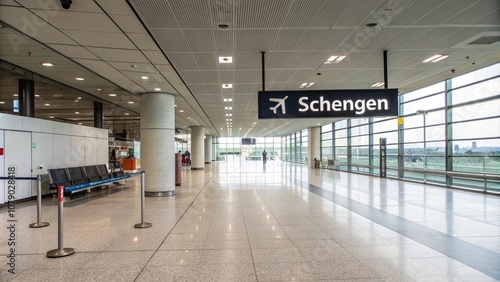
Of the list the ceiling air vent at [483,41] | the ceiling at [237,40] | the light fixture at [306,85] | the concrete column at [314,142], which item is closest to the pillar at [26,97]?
the ceiling at [237,40]

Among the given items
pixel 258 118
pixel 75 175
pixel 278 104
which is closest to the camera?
pixel 258 118

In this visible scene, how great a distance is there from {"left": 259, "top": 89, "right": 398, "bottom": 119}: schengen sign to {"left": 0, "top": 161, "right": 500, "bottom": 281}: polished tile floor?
2.46m

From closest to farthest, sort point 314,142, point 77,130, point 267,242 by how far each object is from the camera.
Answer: point 267,242, point 77,130, point 314,142

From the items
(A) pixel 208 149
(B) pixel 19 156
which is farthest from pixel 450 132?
(A) pixel 208 149

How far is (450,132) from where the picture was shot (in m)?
12.9

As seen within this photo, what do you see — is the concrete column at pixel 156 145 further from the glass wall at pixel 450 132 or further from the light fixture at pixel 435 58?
the glass wall at pixel 450 132

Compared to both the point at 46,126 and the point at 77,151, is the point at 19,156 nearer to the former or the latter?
the point at 46,126

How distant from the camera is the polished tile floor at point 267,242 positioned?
3.90m

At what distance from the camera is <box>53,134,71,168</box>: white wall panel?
1130cm

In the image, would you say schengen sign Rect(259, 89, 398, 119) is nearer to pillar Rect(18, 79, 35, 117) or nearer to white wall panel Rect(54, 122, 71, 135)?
pillar Rect(18, 79, 35, 117)

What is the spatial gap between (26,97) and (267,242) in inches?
377

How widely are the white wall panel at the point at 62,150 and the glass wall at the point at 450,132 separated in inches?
623

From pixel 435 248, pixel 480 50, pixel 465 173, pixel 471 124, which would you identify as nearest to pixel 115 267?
pixel 435 248

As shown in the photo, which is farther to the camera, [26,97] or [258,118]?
[26,97]
